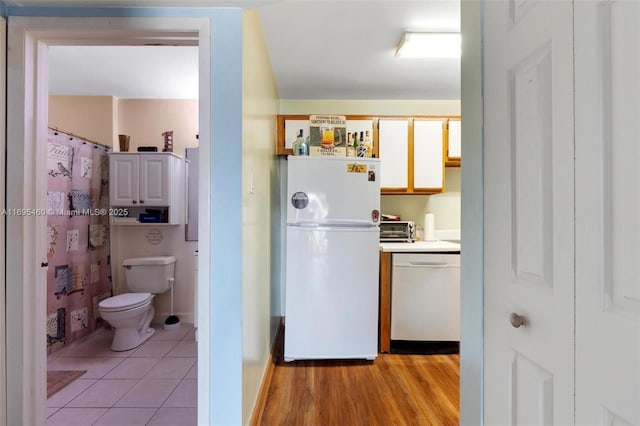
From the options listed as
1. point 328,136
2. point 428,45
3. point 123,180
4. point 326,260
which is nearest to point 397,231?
point 326,260

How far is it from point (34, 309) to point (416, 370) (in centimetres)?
227

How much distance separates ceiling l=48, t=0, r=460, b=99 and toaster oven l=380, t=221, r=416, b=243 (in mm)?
1216

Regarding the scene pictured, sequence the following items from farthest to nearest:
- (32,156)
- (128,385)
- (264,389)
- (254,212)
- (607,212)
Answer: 1. (128,385)
2. (264,389)
3. (254,212)
4. (32,156)
5. (607,212)

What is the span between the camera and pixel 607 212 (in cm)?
55

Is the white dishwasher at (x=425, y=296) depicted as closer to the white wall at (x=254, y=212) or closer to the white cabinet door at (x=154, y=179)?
the white wall at (x=254, y=212)

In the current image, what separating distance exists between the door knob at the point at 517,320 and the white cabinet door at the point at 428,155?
83.3 inches

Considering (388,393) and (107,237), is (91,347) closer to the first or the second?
(107,237)

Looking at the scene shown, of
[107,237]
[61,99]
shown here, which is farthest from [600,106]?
[61,99]

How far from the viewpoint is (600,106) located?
557 mm

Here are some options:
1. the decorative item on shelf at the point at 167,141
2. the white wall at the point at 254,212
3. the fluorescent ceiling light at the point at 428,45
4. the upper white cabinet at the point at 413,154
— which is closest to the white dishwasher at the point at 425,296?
the upper white cabinet at the point at 413,154

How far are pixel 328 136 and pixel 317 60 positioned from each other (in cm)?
55

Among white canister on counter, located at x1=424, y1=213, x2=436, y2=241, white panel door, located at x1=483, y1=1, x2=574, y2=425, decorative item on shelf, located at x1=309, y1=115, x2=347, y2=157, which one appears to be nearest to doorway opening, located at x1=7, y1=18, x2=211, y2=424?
white panel door, located at x1=483, y1=1, x2=574, y2=425

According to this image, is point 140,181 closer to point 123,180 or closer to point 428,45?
point 123,180

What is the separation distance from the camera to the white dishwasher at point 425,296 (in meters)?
2.44
